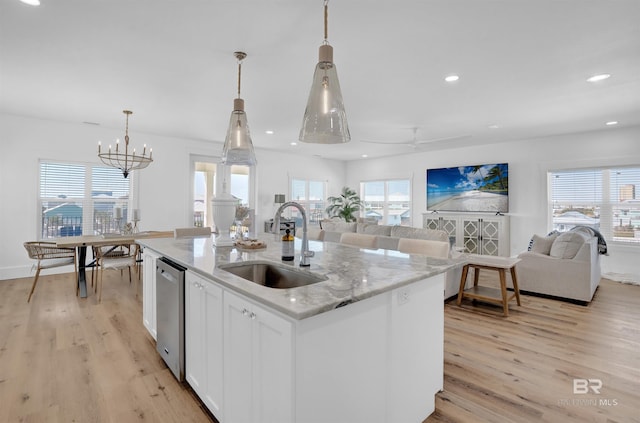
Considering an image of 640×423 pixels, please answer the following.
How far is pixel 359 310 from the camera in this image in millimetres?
1354

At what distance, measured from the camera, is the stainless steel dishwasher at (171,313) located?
1971 mm

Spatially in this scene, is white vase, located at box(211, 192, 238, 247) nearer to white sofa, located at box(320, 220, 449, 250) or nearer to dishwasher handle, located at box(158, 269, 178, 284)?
dishwasher handle, located at box(158, 269, 178, 284)

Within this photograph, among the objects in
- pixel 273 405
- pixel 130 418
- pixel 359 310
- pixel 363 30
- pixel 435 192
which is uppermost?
pixel 363 30

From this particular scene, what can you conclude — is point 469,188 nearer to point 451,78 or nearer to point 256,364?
point 451,78

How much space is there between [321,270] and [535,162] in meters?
6.17

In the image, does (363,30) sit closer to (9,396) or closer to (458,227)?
(9,396)

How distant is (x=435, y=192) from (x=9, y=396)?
736 centimetres

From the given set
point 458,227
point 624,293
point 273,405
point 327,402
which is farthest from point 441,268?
point 458,227

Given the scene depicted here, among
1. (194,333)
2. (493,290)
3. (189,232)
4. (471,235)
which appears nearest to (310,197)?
(471,235)

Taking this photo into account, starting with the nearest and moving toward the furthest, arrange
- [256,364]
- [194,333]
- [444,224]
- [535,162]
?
[256,364] → [194,333] → [535,162] → [444,224]

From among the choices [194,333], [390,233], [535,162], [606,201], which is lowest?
[194,333]

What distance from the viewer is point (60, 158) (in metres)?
5.09

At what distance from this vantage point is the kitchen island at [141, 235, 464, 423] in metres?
1.17

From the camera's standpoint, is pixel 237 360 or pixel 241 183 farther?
pixel 241 183
